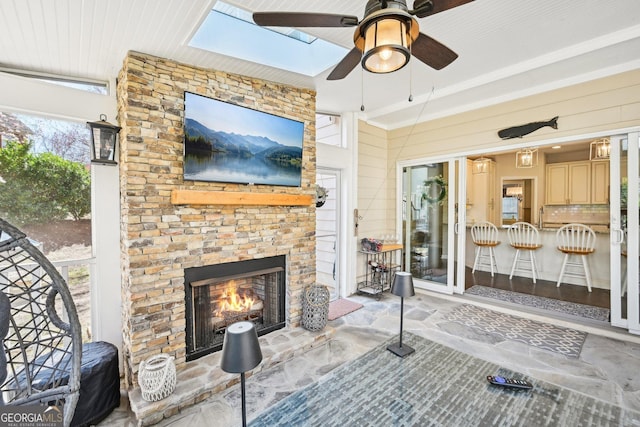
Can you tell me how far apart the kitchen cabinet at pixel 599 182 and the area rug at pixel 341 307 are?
5713mm

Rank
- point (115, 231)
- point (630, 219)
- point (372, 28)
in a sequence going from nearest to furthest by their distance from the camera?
point (372, 28) < point (115, 231) < point (630, 219)

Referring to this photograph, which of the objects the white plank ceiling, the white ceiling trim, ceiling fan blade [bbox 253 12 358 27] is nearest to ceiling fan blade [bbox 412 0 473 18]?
ceiling fan blade [bbox 253 12 358 27]

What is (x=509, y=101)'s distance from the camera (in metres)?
3.79

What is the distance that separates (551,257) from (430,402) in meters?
4.28

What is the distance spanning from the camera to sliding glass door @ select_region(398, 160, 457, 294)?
14.8 feet

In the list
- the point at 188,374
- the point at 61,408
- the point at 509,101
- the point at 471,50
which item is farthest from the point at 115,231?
the point at 509,101

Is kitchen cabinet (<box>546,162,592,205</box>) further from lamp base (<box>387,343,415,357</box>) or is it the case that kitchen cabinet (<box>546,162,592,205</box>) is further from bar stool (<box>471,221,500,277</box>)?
lamp base (<box>387,343,415,357</box>)

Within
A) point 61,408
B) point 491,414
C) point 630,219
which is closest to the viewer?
point 61,408

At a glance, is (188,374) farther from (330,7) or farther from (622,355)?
(622,355)

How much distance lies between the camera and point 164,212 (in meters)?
2.36

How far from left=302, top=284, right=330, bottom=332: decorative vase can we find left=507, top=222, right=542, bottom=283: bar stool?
12.9 feet

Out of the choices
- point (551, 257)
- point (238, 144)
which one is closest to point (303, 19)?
point (238, 144)

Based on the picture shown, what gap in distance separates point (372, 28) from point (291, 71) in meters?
1.51

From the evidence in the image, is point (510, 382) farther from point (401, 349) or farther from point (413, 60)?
point (413, 60)
